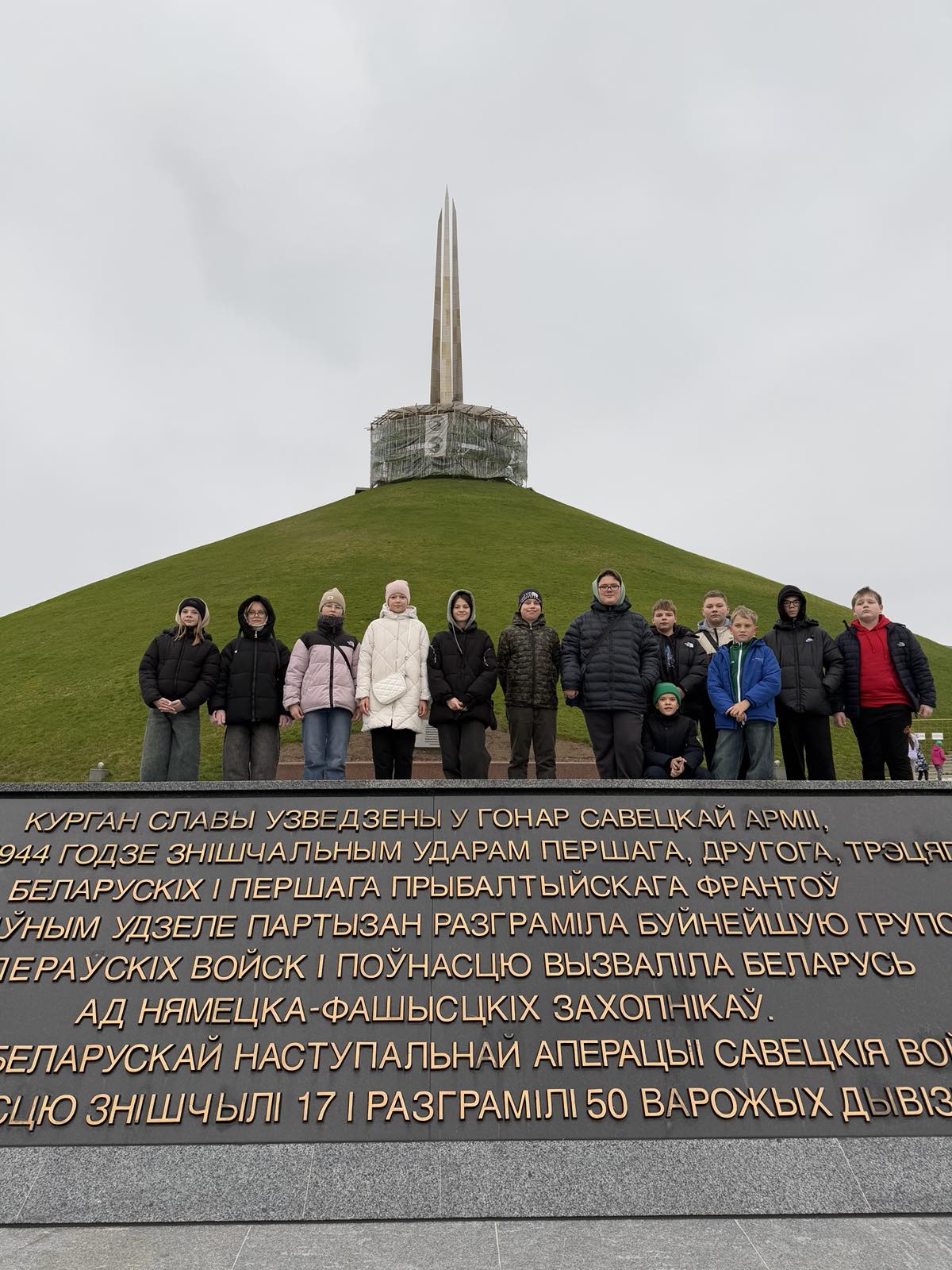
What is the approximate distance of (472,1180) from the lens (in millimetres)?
3385

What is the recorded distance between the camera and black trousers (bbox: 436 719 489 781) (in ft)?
23.2

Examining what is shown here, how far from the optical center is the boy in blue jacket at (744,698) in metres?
6.86

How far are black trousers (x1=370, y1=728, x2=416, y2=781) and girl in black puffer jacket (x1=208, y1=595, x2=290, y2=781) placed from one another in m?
0.94

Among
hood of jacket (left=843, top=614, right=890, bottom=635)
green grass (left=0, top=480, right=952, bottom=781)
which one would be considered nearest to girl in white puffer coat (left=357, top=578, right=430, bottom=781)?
hood of jacket (left=843, top=614, right=890, bottom=635)

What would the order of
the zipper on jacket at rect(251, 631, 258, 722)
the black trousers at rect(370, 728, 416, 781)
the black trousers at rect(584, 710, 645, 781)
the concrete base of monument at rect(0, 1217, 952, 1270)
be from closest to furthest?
the concrete base of monument at rect(0, 1217, 952, 1270), the black trousers at rect(584, 710, 645, 781), the black trousers at rect(370, 728, 416, 781), the zipper on jacket at rect(251, 631, 258, 722)

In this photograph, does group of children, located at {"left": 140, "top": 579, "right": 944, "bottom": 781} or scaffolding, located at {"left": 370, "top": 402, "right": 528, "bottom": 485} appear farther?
scaffolding, located at {"left": 370, "top": 402, "right": 528, "bottom": 485}

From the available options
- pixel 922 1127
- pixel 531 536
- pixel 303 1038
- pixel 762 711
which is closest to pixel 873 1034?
pixel 922 1127

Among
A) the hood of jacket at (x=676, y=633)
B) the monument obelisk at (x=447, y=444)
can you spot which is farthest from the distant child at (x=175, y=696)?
the monument obelisk at (x=447, y=444)

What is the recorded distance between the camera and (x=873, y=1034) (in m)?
4.01

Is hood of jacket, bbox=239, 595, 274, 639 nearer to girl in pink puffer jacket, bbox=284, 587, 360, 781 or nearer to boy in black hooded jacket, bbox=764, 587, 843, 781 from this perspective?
girl in pink puffer jacket, bbox=284, 587, 360, 781

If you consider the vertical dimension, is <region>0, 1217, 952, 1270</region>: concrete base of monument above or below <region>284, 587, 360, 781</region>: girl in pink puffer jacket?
below

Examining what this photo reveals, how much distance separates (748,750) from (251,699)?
413 cm

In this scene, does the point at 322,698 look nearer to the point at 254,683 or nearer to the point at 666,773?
the point at 254,683

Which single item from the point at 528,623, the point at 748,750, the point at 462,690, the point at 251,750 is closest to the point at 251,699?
the point at 251,750
